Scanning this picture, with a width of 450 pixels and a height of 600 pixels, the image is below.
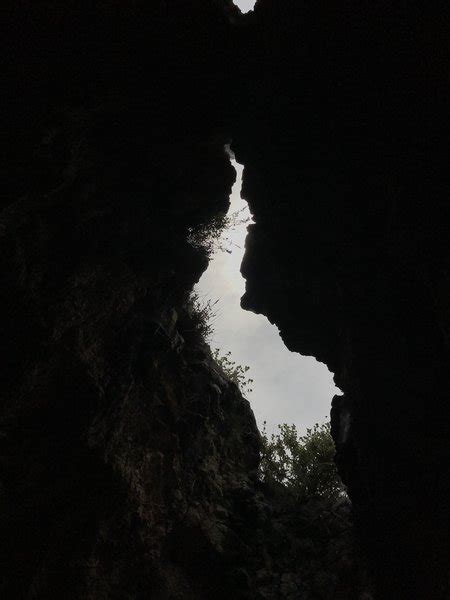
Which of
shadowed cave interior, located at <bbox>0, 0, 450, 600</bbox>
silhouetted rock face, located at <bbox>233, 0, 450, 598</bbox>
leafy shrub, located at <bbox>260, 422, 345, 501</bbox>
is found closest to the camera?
silhouetted rock face, located at <bbox>233, 0, 450, 598</bbox>

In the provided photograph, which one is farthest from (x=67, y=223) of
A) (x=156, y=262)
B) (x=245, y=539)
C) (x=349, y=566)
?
(x=349, y=566)

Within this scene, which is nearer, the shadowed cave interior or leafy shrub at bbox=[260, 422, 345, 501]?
the shadowed cave interior

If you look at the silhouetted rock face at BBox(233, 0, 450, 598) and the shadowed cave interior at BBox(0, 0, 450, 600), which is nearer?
the silhouetted rock face at BBox(233, 0, 450, 598)

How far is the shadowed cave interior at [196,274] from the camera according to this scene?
755 centimetres

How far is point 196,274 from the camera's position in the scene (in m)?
12.8

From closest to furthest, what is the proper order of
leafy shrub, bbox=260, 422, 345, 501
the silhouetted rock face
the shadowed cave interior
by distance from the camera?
the silhouetted rock face, the shadowed cave interior, leafy shrub, bbox=260, 422, 345, 501

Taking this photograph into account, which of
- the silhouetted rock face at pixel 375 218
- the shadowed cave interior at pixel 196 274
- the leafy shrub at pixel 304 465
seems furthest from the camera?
the leafy shrub at pixel 304 465

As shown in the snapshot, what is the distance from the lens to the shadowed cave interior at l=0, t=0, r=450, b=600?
755 centimetres

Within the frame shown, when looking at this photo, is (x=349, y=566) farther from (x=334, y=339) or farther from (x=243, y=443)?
(x=334, y=339)

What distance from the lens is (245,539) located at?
36.6ft

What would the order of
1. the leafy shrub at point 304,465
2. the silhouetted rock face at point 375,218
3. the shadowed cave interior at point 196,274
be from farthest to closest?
the leafy shrub at point 304,465 < the shadowed cave interior at point 196,274 < the silhouetted rock face at point 375,218

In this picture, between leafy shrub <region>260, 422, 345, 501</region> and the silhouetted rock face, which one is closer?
the silhouetted rock face

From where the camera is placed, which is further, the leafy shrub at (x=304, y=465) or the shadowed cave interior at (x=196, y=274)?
the leafy shrub at (x=304, y=465)

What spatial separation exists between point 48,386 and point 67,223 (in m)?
3.57
